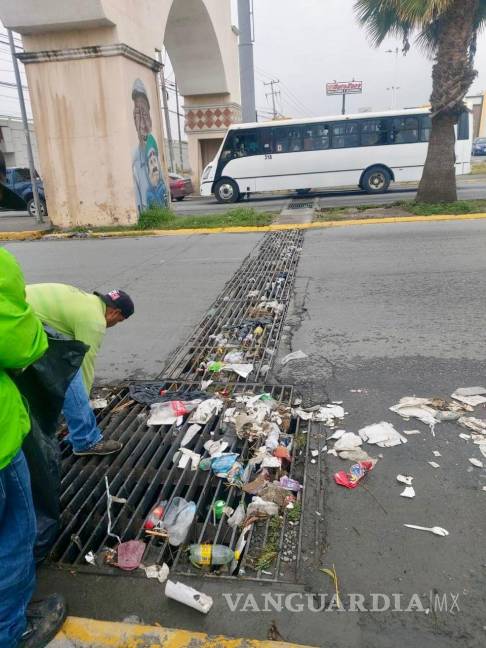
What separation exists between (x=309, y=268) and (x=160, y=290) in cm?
229

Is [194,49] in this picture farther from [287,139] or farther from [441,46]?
[441,46]

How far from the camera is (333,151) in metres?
17.7

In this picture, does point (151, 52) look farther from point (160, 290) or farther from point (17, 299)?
point (17, 299)

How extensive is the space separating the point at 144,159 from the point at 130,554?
12.4 meters

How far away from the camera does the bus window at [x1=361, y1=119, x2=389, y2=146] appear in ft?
56.0

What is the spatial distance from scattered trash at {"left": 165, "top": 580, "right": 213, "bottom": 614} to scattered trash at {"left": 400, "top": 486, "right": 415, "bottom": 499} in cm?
115

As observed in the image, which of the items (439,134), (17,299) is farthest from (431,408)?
(439,134)

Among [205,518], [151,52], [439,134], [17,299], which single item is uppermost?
[151,52]

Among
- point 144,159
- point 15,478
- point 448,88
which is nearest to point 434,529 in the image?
point 15,478

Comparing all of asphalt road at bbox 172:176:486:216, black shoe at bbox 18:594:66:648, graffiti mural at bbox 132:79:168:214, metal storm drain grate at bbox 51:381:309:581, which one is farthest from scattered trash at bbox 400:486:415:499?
asphalt road at bbox 172:176:486:216

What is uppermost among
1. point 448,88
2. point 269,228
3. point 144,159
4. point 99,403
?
point 448,88

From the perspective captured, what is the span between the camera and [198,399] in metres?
3.74

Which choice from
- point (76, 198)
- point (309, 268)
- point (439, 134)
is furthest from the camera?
point (76, 198)

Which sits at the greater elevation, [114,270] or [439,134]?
[439,134]
